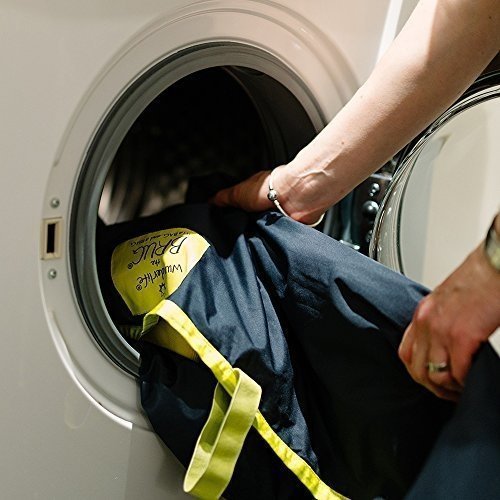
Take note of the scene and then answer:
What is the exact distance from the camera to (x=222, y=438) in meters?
0.69

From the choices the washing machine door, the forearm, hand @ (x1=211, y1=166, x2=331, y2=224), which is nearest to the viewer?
the forearm

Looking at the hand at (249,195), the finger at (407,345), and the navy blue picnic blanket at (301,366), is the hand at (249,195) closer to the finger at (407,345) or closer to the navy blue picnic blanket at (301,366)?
the navy blue picnic blanket at (301,366)

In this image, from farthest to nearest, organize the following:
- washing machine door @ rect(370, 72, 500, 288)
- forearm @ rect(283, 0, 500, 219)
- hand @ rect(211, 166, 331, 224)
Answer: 1. washing machine door @ rect(370, 72, 500, 288)
2. hand @ rect(211, 166, 331, 224)
3. forearm @ rect(283, 0, 500, 219)

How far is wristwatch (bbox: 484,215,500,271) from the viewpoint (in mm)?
571

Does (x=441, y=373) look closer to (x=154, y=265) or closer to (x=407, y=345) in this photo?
(x=407, y=345)

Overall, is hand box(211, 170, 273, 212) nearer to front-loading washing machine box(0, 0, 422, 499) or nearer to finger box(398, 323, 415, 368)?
front-loading washing machine box(0, 0, 422, 499)

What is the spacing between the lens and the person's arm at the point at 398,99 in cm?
68

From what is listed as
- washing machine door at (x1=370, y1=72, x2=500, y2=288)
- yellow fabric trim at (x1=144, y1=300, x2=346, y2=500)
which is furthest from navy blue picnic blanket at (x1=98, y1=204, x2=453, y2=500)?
washing machine door at (x1=370, y1=72, x2=500, y2=288)

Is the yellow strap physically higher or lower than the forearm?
lower

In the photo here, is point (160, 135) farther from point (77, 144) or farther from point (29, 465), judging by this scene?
point (29, 465)

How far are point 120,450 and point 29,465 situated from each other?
0.09m

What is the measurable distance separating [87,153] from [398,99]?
283 millimetres

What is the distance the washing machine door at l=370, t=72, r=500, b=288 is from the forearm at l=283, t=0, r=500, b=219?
162mm

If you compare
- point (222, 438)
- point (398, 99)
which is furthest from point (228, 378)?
point (398, 99)
